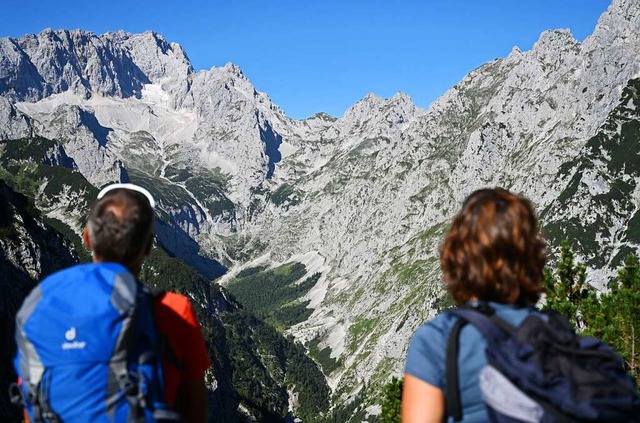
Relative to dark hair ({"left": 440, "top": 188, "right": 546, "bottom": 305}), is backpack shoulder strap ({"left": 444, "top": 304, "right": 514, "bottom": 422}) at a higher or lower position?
lower

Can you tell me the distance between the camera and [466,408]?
18.2 feet

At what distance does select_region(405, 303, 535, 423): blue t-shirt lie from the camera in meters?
5.47

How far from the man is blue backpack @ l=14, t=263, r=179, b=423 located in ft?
1.05

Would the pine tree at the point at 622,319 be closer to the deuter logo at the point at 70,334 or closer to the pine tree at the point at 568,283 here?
the pine tree at the point at 568,283

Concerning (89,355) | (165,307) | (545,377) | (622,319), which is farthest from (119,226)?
(622,319)

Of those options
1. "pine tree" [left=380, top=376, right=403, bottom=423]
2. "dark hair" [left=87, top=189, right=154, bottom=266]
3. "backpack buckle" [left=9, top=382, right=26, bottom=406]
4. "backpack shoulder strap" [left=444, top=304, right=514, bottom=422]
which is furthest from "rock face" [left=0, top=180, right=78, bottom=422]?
"backpack shoulder strap" [left=444, top=304, right=514, bottom=422]

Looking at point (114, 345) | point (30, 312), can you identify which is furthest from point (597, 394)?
point (30, 312)

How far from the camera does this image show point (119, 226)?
6.57 metres

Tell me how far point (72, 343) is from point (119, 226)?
4.80ft

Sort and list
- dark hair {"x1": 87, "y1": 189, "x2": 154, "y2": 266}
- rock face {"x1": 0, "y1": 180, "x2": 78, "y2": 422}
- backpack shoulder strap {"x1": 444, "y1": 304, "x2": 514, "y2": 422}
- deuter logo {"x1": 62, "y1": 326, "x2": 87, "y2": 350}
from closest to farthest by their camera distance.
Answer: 1. backpack shoulder strap {"x1": 444, "y1": 304, "x2": 514, "y2": 422}
2. deuter logo {"x1": 62, "y1": 326, "x2": 87, "y2": 350}
3. dark hair {"x1": 87, "y1": 189, "x2": 154, "y2": 266}
4. rock face {"x1": 0, "y1": 180, "x2": 78, "y2": 422}

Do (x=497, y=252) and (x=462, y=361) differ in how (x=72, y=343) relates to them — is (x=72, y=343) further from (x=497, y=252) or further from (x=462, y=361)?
(x=497, y=252)

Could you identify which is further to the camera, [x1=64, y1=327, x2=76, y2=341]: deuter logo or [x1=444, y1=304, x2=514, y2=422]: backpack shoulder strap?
[x1=64, y1=327, x2=76, y2=341]: deuter logo

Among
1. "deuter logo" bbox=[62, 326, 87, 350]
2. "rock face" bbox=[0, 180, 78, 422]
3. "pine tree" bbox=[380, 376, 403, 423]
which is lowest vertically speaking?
"pine tree" bbox=[380, 376, 403, 423]

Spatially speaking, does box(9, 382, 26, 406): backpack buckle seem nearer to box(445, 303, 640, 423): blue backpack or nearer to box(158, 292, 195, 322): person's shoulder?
box(158, 292, 195, 322): person's shoulder
